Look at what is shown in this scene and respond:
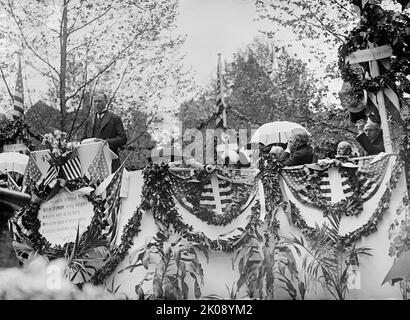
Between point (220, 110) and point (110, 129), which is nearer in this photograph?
point (110, 129)

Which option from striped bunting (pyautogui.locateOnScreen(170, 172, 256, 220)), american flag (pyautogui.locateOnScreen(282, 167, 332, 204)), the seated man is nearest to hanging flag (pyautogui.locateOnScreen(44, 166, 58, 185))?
striped bunting (pyautogui.locateOnScreen(170, 172, 256, 220))

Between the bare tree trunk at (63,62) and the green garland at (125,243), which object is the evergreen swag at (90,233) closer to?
the green garland at (125,243)

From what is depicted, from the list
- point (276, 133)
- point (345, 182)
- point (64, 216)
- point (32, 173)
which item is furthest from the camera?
point (276, 133)

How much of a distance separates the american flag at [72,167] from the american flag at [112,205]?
857 mm

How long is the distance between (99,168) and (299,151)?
274 cm

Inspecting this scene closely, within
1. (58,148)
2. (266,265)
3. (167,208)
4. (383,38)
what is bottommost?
(266,265)

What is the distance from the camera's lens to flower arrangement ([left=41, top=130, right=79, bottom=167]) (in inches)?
358

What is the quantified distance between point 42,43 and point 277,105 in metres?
7.03

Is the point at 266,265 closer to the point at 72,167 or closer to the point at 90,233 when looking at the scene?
the point at 90,233

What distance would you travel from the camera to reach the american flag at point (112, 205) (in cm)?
811

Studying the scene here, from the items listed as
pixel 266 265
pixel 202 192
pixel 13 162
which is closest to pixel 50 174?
pixel 202 192

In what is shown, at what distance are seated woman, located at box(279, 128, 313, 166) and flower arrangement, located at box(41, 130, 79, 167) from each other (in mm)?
3003

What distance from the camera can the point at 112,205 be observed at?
8.23 metres

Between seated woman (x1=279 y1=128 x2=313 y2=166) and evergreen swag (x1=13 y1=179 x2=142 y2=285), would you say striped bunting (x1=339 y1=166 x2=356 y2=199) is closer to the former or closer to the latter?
seated woman (x1=279 y1=128 x2=313 y2=166)
